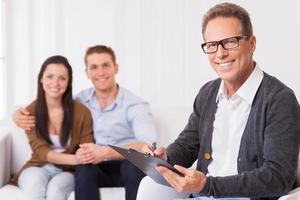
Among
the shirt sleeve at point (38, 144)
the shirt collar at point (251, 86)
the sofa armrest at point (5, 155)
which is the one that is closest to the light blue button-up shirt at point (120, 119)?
the shirt sleeve at point (38, 144)

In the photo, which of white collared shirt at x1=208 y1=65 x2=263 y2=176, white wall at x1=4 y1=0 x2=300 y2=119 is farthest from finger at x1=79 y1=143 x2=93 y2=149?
white wall at x1=4 y1=0 x2=300 y2=119

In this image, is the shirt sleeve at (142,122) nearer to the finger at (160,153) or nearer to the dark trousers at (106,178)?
the dark trousers at (106,178)

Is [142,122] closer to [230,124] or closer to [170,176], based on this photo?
[230,124]

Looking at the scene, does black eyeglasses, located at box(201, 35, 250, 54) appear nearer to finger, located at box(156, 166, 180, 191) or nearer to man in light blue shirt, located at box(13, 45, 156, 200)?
finger, located at box(156, 166, 180, 191)

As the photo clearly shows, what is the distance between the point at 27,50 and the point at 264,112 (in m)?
2.46

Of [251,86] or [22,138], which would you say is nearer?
[251,86]

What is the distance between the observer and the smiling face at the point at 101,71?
2.93m

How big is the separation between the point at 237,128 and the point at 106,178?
110cm

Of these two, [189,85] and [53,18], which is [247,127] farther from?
[53,18]

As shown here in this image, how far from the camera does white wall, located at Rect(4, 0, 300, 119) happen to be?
3.73 metres

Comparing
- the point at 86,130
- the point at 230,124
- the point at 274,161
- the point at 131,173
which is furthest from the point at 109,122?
the point at 274,161

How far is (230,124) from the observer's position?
184 cm

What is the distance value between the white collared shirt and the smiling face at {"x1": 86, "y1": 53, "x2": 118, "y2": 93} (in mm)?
1127

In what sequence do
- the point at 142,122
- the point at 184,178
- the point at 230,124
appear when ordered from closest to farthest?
the point at 184,178 → the point at 230,124 → the point at 142,122
